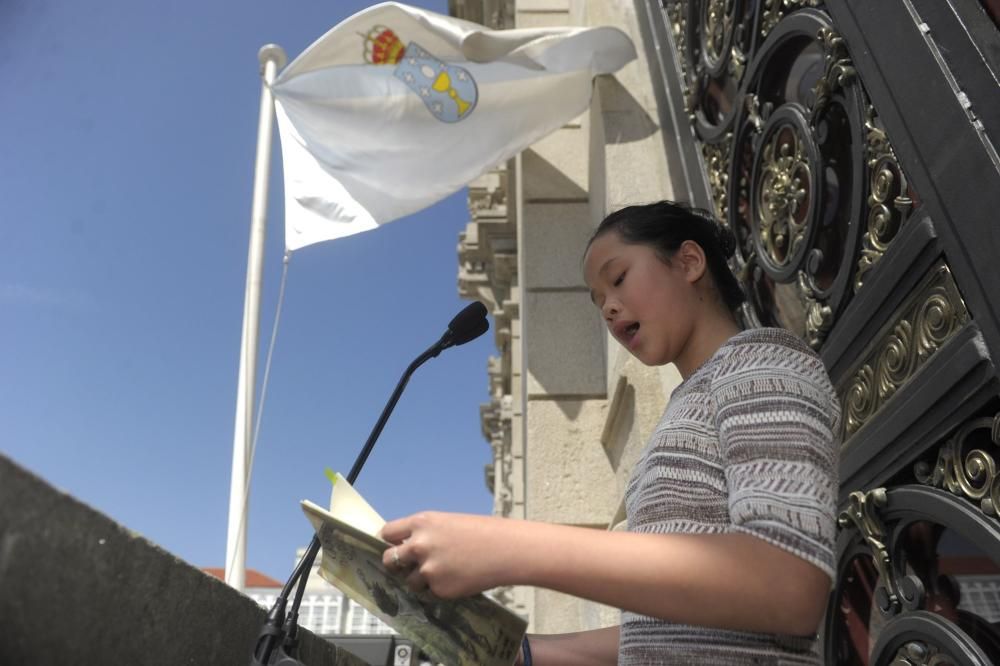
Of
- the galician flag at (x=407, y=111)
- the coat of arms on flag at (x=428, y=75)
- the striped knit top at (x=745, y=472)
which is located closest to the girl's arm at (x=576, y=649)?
the striped knit top at (x=745, y=472)

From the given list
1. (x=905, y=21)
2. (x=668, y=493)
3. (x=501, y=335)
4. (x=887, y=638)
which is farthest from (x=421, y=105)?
(x=501, y=335)

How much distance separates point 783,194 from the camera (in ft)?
10.5

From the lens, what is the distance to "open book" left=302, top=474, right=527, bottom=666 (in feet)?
3.75

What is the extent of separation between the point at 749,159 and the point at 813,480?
2.80m

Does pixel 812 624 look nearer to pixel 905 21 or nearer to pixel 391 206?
pixel 905 21

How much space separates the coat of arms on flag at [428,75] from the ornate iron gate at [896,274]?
9.41ft

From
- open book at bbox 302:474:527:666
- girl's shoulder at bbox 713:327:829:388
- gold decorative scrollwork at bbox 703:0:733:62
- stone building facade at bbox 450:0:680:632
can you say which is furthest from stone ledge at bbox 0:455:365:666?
gold decorative scrollwork at bbox 703:0:733:62

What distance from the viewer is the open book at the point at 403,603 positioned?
3.75 ft

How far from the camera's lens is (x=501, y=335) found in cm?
1320

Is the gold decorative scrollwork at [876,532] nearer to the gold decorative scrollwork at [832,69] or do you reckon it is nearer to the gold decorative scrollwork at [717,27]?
the gold decorative scrollwork at [832,69]

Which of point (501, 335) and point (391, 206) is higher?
point (501, 335)

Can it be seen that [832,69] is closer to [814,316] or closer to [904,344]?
[814,316]

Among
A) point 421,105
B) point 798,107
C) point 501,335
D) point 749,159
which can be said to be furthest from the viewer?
point 501,335

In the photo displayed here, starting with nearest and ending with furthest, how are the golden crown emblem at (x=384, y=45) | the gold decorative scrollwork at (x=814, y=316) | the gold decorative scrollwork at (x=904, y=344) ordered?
the gold decorative scrollwork at (x=904, y=344) → the gold decorative scrollwork at (x=814, y=316) → the golden crown emblem at (x=384, y=45)
